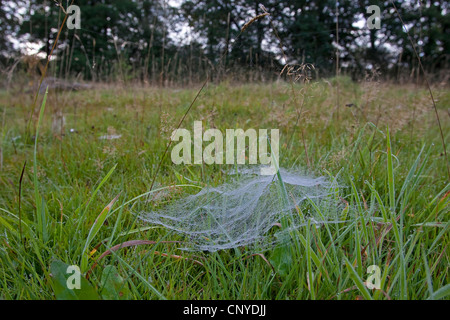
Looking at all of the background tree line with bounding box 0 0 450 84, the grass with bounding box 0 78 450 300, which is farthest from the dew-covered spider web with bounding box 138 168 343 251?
the background tree line with bounding box 0 0 450 84

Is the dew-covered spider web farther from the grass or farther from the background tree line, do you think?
the background tree line

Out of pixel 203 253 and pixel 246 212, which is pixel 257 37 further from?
pixel 203 253

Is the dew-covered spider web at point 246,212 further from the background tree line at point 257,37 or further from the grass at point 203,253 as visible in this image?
the background tree line at point 257,37

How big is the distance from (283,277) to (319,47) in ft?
12.0

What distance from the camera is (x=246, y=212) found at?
1191 mm

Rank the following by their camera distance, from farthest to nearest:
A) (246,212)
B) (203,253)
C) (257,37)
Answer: (257,37), (246,212), (203,253)

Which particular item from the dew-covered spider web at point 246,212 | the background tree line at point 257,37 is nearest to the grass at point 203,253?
the dew-covered spider web at point 246,212

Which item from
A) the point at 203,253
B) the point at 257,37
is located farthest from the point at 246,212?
the point at 257,37

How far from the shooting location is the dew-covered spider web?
1.06 meters

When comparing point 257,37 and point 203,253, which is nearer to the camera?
point 203,253

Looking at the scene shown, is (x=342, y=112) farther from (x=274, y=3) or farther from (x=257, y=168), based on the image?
(x=257, y=168)

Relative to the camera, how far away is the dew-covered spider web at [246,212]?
3.47 feet
